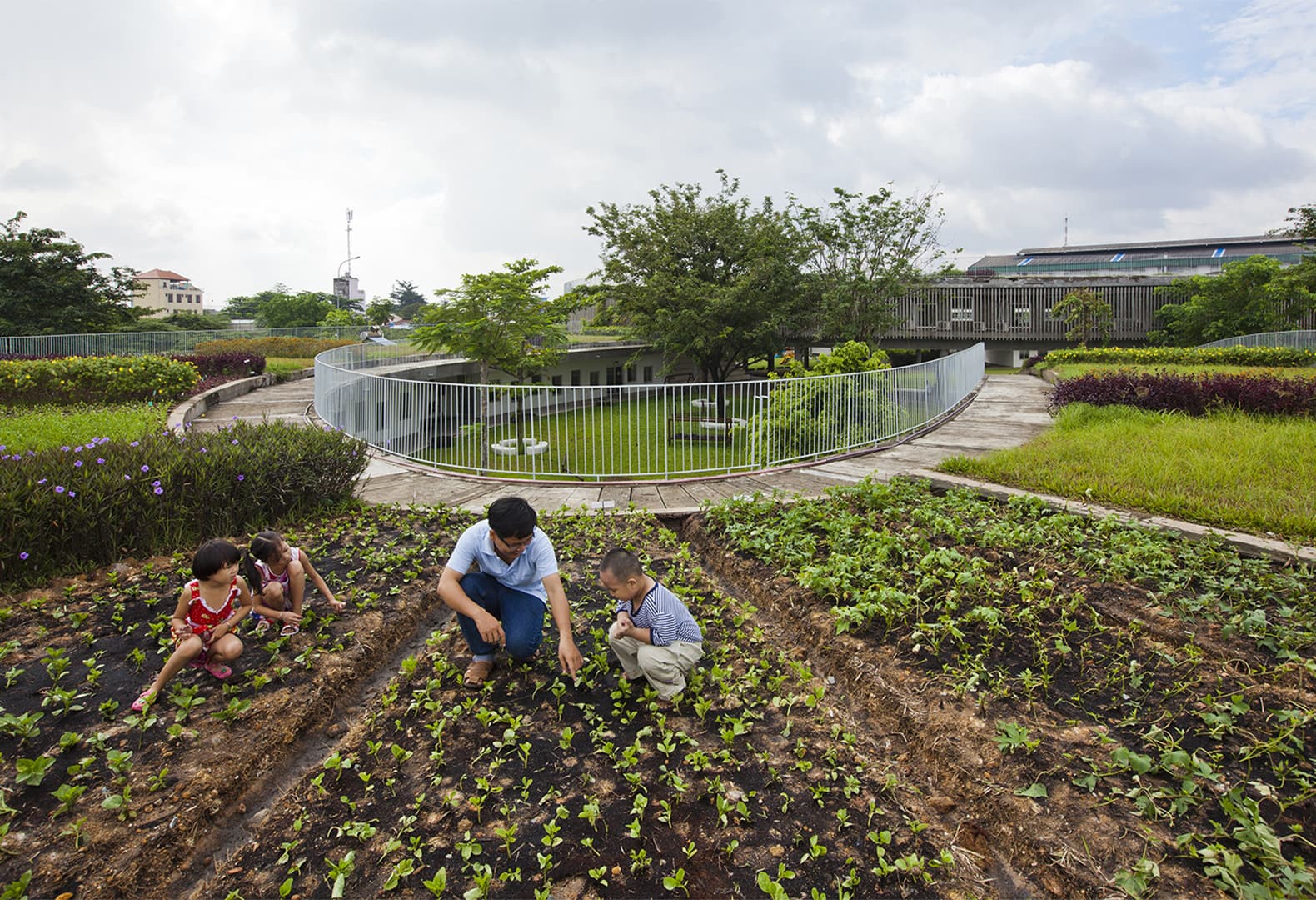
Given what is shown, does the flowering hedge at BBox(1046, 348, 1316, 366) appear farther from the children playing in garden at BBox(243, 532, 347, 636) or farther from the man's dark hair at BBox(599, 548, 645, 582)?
the children playing in garden at BBox(243, 532, 347, 636)

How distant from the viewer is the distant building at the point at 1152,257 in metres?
46.0

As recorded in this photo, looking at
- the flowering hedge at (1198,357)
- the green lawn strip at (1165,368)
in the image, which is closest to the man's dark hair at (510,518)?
the green lawn strip at (1165,368)

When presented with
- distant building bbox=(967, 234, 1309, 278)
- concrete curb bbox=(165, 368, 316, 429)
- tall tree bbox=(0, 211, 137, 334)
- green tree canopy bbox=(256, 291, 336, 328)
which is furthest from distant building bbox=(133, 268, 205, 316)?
distant building bbox=(967, 234, 1309, 278)

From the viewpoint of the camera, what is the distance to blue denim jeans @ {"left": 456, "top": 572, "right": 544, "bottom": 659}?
3662 mm

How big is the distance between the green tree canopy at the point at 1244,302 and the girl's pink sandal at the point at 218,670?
3115 centimetres

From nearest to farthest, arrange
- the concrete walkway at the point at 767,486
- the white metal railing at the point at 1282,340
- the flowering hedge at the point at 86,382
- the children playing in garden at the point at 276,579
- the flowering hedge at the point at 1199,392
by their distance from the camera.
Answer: the children playing in garden at the point at 276,579 → the concrete walkway at the point at 767,486 → the flowering hedge at the point at 1199,392 → the flowering hedge at the point at 86,382 → the white metal railing at the point at 1282,340

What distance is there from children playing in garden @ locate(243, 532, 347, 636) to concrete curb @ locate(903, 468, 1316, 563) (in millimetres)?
5574

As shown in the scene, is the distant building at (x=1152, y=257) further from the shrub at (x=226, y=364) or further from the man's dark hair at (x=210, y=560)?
the man's dark hair at (x=210, y=560)

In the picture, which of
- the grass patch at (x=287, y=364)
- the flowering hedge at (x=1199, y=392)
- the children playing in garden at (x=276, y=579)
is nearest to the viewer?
the children playing in garden at (x=276, y=579)

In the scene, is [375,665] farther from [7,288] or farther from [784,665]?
[7,288]

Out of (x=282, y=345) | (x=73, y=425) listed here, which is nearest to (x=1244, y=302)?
(x=73, y=425)

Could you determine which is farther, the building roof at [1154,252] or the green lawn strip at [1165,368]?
the building roof at [1154,252]

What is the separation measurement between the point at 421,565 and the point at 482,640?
179 centimetres

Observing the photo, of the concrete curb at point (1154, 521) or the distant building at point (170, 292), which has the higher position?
the distant building at point (170, 292)
